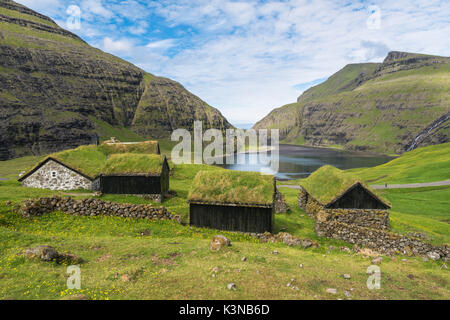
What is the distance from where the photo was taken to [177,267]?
13.9m

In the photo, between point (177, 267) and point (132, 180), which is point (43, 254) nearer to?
point (177, 267)

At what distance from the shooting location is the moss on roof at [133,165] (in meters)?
34.2

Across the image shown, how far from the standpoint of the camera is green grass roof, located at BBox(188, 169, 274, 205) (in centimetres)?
2408

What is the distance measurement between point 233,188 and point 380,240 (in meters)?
14.6

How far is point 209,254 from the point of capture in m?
16.2

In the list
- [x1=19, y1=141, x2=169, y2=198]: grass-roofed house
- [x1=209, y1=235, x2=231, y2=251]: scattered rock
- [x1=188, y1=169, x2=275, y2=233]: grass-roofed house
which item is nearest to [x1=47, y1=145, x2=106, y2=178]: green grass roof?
[x1=19, y1=141, x2=169, y2=198]: grass-roofed house

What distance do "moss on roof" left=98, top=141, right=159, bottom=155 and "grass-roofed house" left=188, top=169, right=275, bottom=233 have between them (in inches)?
1251

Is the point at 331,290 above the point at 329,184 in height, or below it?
below

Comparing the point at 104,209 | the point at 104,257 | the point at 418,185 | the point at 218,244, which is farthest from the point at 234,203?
the point at 418,185

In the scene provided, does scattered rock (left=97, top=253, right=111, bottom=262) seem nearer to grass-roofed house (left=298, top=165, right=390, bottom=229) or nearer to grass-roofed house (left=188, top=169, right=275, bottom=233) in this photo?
grass-roofed house (left=188, top=169, right=275, bottom=233)
